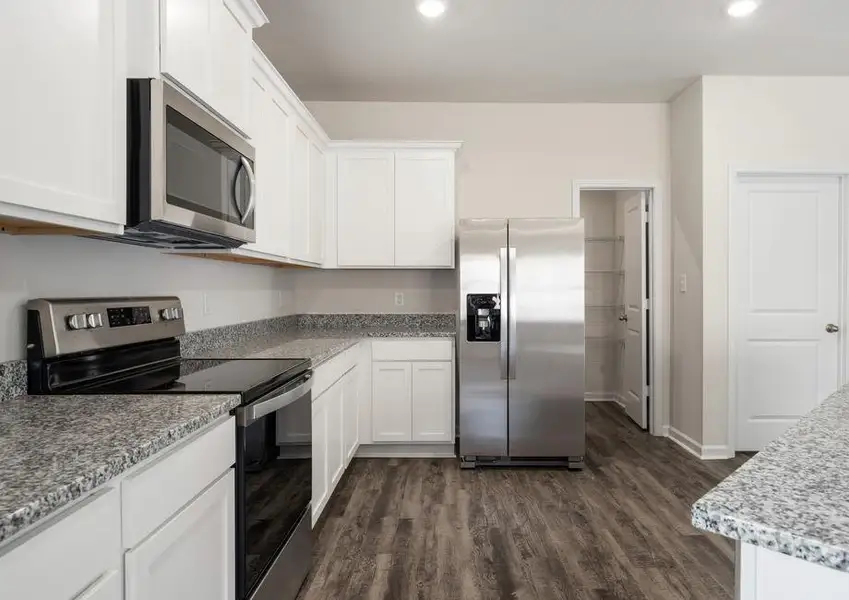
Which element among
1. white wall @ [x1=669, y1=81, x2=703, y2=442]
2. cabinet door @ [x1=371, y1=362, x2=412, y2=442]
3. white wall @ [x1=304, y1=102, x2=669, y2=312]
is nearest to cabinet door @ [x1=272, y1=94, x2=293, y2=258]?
cabinet door @ [x1=371, y1=362, x2=412, y2=442]

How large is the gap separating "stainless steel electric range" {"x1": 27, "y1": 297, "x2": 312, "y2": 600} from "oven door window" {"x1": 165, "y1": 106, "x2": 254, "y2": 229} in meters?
0.48

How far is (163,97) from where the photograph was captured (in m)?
1.40

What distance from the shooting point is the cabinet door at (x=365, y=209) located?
380 cm

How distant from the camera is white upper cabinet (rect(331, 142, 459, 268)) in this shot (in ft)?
12.4

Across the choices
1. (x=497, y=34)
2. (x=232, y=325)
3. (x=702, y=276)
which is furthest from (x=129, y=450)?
(x=702, y=276)

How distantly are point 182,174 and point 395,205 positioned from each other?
7.71 feet

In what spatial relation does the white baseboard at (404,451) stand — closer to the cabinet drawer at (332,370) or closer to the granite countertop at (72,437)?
the cabinet drawer at (332,370)

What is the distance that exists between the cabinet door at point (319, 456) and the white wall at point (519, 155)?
172 cm

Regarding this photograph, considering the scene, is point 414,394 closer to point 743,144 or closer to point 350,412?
point 350,412

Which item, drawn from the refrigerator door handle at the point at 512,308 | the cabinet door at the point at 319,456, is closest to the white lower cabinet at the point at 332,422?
the cabinet door at the point at 319,456

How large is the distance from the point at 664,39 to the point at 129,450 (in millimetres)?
3428

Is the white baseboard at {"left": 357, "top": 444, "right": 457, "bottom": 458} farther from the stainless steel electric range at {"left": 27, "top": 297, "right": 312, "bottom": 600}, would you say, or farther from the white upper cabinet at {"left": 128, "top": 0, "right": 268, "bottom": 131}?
the white upper cabinet at {"left": 128, "top": 0, "right": 268, "bottom": 131}

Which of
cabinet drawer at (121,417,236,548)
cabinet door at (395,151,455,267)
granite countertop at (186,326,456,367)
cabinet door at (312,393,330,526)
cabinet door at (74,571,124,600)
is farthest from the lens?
cabinet door at (395,151,455,267)

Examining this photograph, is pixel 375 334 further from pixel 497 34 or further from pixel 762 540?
pixel 762 540
